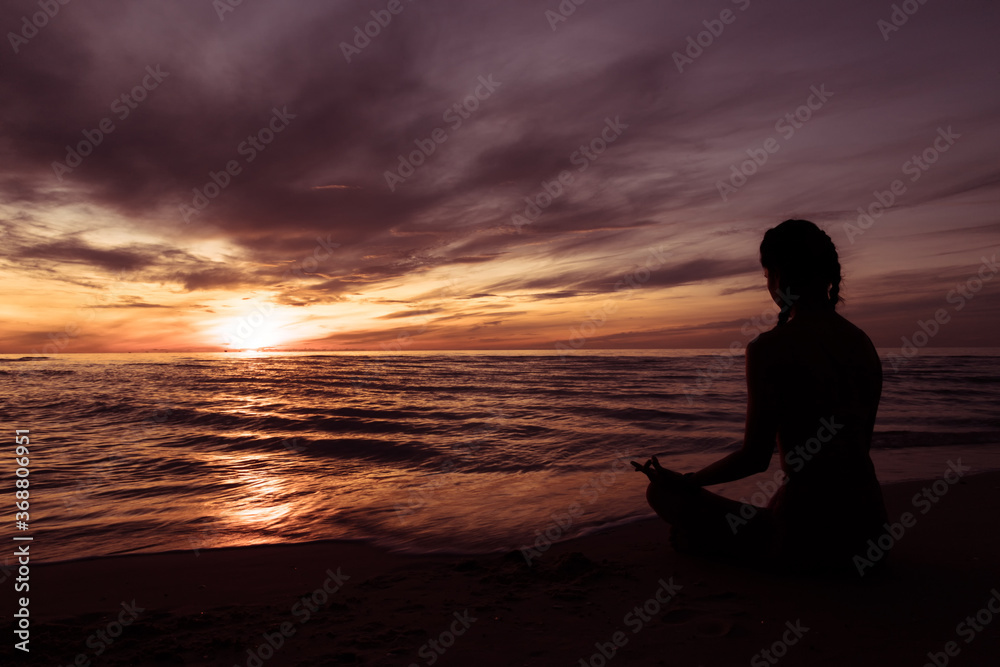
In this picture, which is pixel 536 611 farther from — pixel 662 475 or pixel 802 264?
pixel 802 264

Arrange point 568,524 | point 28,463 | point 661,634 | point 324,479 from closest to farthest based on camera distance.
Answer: point 661,634
point 568,524
point 324,479
point 28,463

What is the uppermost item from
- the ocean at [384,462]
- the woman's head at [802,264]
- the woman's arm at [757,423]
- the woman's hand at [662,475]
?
the woman's head at [802,264]

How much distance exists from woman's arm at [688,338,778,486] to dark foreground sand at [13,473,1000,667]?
0.87m

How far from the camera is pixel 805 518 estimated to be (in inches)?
139

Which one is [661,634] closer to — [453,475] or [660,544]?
[660,544]

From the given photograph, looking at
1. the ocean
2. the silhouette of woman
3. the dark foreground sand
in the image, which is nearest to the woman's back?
the silhouette of woman

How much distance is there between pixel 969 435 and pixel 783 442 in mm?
11278

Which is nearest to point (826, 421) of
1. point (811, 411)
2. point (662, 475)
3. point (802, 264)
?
point (811, 411)

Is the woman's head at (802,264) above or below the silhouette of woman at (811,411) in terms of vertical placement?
above

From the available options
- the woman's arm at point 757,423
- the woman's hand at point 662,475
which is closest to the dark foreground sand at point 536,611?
the woman's hand at point 662,475

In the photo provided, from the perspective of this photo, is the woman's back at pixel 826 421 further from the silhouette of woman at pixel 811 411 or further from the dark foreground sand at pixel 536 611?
the dark foreground sand at pixel 536 611

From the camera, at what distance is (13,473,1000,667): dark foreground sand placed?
116 inches

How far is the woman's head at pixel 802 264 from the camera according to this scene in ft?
11.1

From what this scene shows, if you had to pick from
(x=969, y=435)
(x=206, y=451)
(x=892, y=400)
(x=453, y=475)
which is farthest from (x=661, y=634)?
(x=892, y=400)
